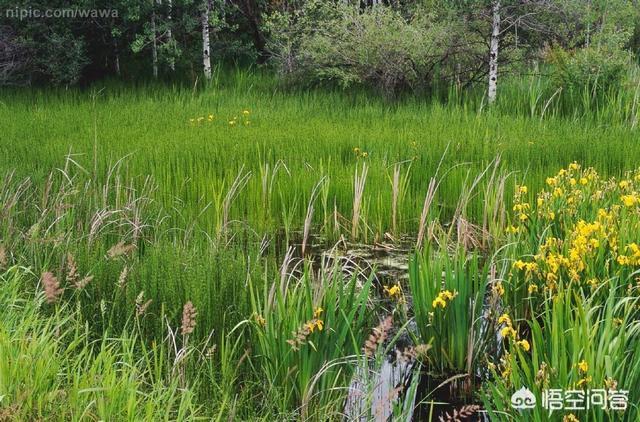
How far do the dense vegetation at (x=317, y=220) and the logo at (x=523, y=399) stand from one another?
1.1 inches

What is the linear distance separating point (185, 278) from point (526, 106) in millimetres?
7227

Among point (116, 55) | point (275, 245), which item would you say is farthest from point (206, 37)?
point (275, 245)

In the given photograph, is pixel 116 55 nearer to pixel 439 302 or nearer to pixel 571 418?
pixel 439 302

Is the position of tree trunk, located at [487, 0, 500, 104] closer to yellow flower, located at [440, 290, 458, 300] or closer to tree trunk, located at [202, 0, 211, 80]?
tree trunk, located at [202, 0, 211, 80]

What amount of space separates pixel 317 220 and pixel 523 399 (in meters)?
3.44

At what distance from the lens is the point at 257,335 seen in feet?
11.3

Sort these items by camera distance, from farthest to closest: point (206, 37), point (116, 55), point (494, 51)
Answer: point (116, 55) < point (206, 37) < point (494, 51)

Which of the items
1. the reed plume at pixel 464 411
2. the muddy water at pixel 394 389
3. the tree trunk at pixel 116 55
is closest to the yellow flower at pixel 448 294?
the muddy water at pixel 394 389

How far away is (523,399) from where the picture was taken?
267cm

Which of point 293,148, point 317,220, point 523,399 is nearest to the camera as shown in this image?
point 523,399

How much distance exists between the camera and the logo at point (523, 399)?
263 centimetres

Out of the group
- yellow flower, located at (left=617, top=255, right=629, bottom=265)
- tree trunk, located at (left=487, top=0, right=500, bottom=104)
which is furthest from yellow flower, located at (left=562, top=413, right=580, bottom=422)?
tree trunk, located at (left=487, top=0, right=500, bottom=104)

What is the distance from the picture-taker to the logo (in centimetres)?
263

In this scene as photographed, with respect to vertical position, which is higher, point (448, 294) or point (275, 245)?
point (448, 294)
